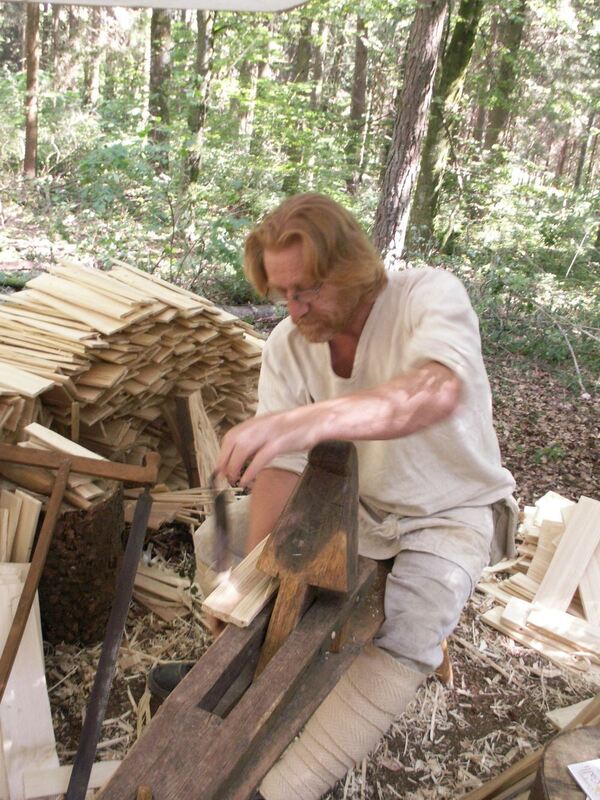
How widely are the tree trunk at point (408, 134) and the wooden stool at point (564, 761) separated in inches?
239

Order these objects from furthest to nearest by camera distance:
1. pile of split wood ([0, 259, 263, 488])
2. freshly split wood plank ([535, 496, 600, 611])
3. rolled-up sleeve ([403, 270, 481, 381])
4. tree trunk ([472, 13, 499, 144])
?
tree trunk ([472, 13, 499, 144])
freshly split wood plank ([535, 496, 600, 611])
pile of split wood ([0, 259, 263, 488])
rolled-up sleeve ([403, 270, 481, 381])

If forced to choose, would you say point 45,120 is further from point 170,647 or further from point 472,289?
point 170,647

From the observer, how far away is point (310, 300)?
2072 mm

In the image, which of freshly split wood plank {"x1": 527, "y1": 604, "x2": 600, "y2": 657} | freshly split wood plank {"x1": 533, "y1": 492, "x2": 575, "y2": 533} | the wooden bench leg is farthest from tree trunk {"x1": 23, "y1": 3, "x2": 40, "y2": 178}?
the wooden bench leg

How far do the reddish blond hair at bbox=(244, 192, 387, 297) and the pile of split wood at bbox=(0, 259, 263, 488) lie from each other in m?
1.38

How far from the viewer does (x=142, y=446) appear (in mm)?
3840

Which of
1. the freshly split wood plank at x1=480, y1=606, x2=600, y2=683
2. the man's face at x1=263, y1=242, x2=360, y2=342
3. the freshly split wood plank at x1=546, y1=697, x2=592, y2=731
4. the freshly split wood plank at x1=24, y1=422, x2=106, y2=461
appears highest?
the man's face at x1=263, y1=242, x2=360, y2=342

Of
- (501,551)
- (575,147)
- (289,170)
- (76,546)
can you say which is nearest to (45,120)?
(289,170)

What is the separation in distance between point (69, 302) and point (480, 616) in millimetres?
2599

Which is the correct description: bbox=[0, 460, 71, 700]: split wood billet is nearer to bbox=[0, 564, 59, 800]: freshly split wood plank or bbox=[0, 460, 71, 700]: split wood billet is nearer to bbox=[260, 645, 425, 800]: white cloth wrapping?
bbox=[0, 564, 59, 800]: freshly split wood plank

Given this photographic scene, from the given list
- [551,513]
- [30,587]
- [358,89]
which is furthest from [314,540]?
[358,89]

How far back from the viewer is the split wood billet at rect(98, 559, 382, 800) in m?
1.21

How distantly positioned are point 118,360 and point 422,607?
198 centimetres

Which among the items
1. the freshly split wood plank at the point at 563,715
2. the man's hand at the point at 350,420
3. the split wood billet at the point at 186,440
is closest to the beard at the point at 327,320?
the man's hand at the point at 350,420
